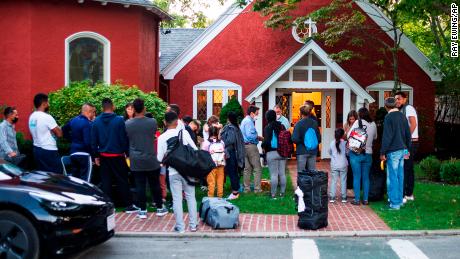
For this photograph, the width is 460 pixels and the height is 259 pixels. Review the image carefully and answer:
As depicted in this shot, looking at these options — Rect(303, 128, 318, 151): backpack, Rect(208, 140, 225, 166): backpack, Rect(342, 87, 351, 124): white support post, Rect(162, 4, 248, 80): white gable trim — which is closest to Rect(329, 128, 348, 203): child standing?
Rect(303, 128, 318, 151): backpack

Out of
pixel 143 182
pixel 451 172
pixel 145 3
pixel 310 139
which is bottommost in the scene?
pixel 451 172

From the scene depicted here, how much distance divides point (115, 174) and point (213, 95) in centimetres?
995

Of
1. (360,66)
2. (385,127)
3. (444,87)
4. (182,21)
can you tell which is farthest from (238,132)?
(182,21)

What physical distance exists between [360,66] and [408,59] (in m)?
1.64

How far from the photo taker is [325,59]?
18.3 meters

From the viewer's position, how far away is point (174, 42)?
74.4 feet

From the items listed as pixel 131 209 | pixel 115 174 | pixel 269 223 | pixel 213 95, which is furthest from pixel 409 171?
pixel 213 95

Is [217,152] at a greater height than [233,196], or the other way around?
[217,152]

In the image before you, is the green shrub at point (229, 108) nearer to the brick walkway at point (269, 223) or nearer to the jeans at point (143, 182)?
the brick walkway at point (269, 223)

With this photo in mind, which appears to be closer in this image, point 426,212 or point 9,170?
point 9,170

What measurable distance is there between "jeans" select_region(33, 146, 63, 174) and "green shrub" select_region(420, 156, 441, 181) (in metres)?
9.70

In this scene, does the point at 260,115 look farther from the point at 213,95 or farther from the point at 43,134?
the point at 43,134

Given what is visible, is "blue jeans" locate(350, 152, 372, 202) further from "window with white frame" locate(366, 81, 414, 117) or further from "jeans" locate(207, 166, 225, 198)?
"window with white frame" locate(366, 81, 414, 117)

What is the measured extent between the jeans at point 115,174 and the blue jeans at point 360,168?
13.9 ft
